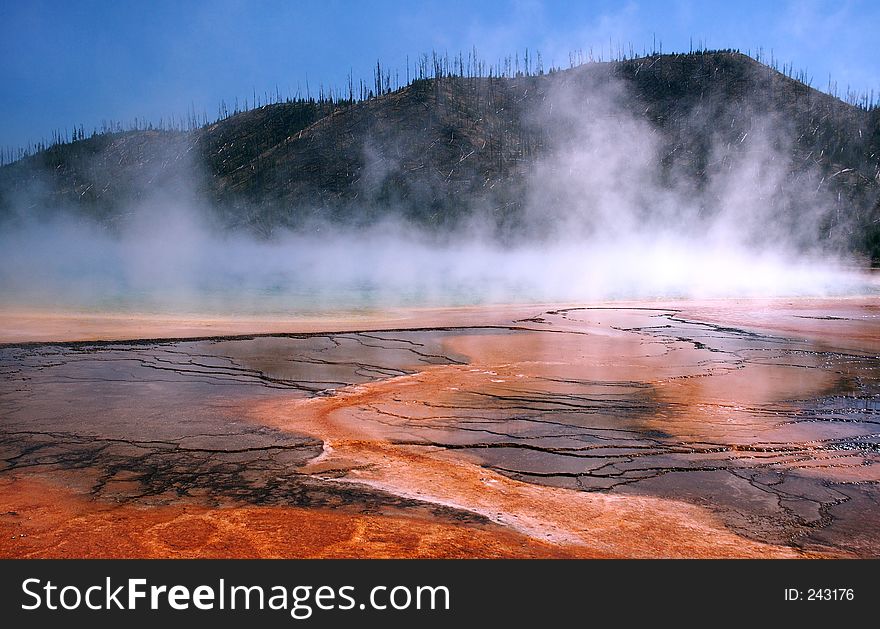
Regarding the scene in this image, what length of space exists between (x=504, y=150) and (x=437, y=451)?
6300 centimetres

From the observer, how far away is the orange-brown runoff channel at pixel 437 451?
10.8 feet

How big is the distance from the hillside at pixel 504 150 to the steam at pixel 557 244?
454mm

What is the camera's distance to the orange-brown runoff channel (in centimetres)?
329

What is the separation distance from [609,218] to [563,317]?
44.0 metres

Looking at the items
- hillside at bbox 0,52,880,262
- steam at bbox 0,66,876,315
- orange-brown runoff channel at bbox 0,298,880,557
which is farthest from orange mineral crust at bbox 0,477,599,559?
hillside at bbox 0,52,880,262

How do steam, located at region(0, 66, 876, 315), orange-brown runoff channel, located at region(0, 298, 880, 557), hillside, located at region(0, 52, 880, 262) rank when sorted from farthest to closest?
hillside, located at region(0, 52, 880, 262) → steam, located at region(0, 66, 876, 315) → orange-brown runoff channel, located at region(0, 298, 880, 557)

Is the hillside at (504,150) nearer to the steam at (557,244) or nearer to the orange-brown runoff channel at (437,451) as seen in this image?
the steam at (557,244)

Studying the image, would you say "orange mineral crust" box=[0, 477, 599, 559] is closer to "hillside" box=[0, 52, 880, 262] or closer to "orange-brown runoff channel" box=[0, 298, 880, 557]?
"orange-brown runoff channel" box=[0, 298, 880, 557]

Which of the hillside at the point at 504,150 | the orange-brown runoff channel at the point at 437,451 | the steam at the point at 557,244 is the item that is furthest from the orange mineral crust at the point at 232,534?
the hillside at the point at 504,150

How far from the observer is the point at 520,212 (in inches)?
2247

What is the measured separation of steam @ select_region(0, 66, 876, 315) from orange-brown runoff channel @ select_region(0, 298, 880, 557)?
10360mm

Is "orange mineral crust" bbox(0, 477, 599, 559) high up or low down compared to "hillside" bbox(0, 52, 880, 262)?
down

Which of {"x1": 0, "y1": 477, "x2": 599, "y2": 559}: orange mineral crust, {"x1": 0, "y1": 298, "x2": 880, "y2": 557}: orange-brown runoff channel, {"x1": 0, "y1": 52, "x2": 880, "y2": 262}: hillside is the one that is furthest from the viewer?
{"x1": 0, "y1": 52, "x2": 880, "y2": 262}: hillside
